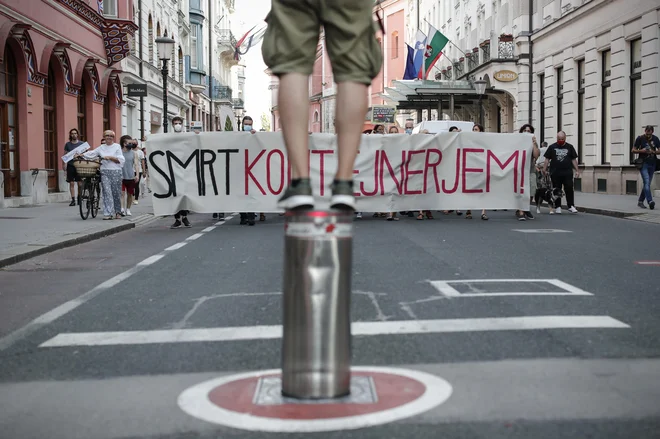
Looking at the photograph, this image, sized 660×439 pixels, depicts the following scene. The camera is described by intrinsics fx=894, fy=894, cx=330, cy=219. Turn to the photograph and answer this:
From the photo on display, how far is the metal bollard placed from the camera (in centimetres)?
344

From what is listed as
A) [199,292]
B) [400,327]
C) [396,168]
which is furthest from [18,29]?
[400,327]

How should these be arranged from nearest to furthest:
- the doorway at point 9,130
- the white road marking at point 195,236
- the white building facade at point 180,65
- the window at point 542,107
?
the white road marking at point 195,236
the doorway at point 9,130
the white building facade at point 180,65
the window at point 542,107

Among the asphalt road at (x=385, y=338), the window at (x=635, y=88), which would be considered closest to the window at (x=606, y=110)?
the window at (x=635, y=88)

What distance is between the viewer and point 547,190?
19.4m

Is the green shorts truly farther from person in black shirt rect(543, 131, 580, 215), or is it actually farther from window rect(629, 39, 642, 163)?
window rect(629, 39, 642, 163)

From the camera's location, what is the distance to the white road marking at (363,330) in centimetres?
508

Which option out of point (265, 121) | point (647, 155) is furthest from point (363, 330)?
point (265, 121)

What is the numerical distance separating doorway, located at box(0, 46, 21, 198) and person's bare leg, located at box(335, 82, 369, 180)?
1910 cm

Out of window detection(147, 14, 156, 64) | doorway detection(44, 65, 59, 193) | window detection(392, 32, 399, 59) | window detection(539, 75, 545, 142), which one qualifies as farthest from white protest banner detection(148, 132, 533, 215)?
window detection(392, 32, 399, 59)

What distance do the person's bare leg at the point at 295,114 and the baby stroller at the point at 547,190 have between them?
16.0 metres

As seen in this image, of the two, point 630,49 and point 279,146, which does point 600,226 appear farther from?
point 630,49

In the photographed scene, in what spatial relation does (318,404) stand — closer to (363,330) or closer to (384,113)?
(363,330)

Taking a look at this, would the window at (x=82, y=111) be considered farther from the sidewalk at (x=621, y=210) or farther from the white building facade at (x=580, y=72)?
the white building facade at (x=580, y=72)

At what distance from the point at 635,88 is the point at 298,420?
26.0m
